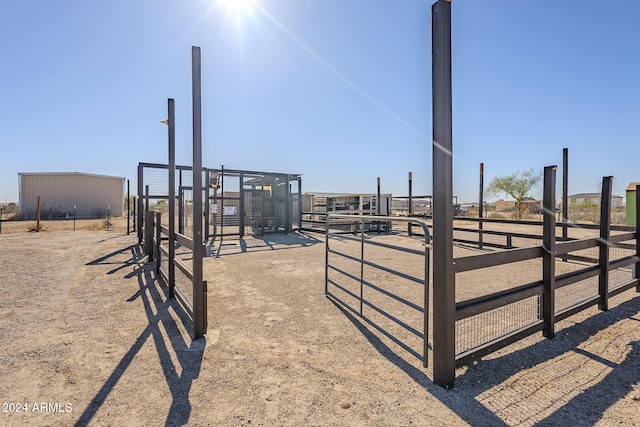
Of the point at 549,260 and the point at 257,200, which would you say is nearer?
the point at 549,260

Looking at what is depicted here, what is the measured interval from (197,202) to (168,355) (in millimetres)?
1231

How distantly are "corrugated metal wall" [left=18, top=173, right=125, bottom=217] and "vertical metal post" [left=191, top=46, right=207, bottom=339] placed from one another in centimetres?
2235

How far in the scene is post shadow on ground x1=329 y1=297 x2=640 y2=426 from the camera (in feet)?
5.57

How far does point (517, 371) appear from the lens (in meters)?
2.13

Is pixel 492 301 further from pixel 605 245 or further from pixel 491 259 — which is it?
pixel 605 245

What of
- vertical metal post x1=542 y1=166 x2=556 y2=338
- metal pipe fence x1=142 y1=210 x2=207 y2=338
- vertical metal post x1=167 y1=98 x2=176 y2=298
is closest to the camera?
vertical metal post x1=542 y1=166 x2=556 y2=338

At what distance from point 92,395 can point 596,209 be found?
84.9 feet

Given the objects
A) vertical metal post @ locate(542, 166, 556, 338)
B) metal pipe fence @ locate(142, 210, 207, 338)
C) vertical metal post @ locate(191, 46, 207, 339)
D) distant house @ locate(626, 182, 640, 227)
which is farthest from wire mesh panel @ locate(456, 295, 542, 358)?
distant house @ locate(626, 182, 640, 227)

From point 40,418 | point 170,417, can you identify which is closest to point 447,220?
point 170,417

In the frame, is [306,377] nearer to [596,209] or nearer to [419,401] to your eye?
[419,401]

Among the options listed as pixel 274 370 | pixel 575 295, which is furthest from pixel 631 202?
pixel 274 370

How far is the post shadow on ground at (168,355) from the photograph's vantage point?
5.63 feet

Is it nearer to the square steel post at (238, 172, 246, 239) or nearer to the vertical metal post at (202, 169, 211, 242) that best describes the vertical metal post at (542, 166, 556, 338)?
the vertical metal post at (202, 169, 211, 242)

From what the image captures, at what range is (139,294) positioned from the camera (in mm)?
3990
